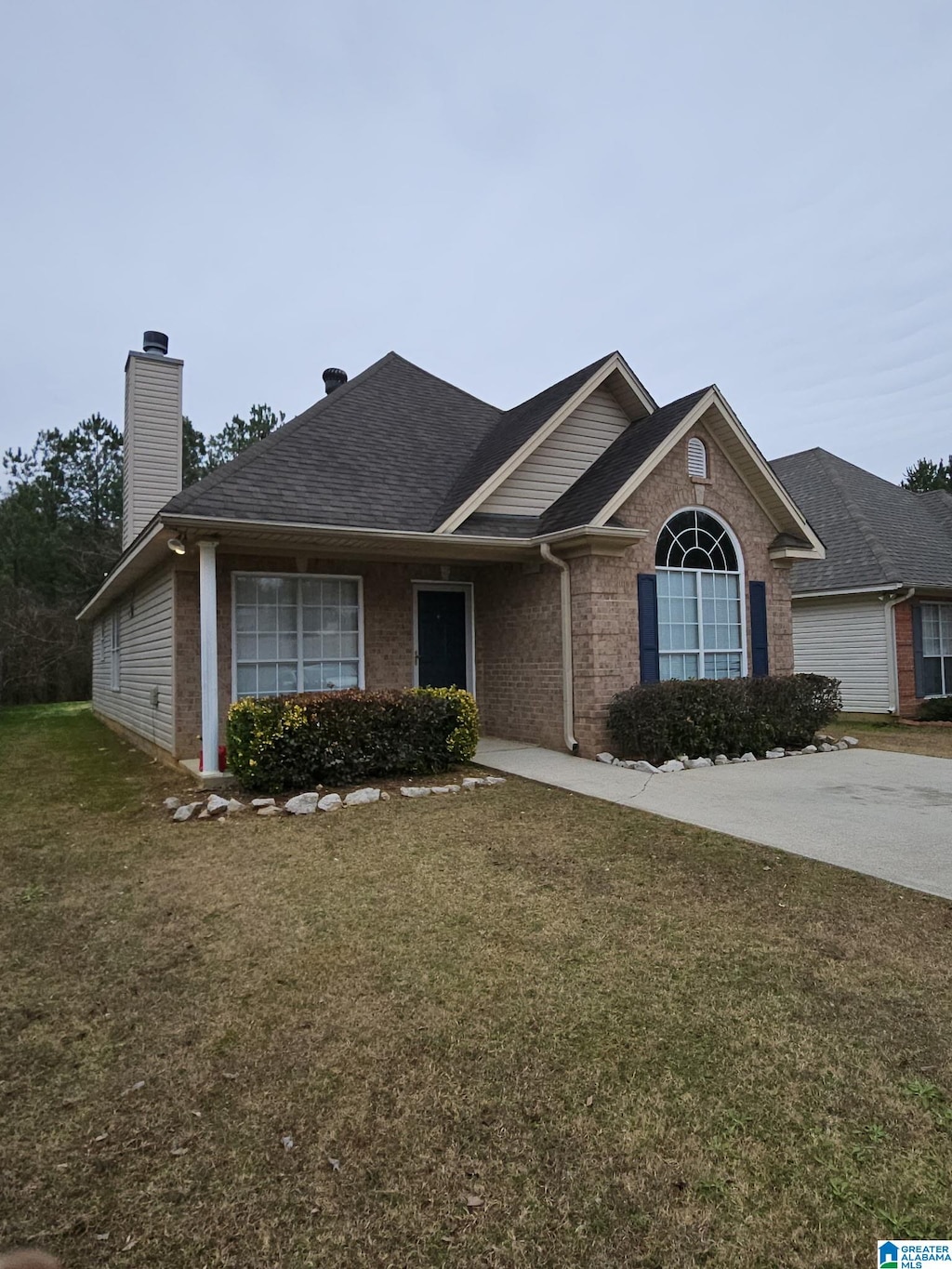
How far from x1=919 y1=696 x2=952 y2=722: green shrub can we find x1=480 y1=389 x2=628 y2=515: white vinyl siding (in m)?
8.98

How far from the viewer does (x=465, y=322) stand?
2530 cm

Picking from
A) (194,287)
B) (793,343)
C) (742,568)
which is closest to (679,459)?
(742,568)

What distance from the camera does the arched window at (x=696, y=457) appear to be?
34.7 feet

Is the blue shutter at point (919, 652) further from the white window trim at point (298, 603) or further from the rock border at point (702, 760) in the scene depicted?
the white window trim at point (298, 603)

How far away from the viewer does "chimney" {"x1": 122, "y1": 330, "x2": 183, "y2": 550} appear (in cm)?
1212

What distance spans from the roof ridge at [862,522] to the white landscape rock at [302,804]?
13.0 metres

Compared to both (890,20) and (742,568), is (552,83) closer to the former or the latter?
(890,20)

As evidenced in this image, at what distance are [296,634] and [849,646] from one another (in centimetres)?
1235

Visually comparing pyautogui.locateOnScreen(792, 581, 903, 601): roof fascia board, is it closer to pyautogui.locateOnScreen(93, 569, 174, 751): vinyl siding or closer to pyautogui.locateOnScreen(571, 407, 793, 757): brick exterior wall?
pyautogui.locateOnScreen(571, 407, 793, 757): brick exterior wall

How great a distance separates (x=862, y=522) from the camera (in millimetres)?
16766

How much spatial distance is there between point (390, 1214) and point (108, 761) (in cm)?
1035

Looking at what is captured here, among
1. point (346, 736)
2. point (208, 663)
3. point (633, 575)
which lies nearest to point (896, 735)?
point (633, 575)

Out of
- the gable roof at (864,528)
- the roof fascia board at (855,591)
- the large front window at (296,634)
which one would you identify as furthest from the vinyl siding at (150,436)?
the roof fascia board at (855,591)

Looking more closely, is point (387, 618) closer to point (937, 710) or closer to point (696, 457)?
point (696, 457)
